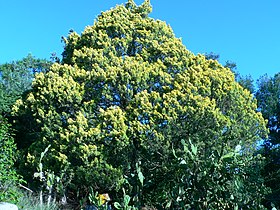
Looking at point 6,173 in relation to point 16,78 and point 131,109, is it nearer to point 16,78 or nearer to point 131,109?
point 131,109

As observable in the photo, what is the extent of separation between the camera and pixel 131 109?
9.64m

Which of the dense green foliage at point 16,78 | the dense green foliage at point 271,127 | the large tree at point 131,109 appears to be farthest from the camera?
the dense green foliage at point 16,78

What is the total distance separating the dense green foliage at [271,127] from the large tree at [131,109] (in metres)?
2.34

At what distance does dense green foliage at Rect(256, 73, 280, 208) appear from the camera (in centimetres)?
1207

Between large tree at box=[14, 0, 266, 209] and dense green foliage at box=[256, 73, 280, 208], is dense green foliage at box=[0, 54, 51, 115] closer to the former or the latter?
large tree at box=[14, 0, 266, 209]

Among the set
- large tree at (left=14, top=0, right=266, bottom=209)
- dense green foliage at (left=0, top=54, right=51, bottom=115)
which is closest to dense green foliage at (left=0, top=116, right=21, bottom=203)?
large tree at (left=14, top=0, right=266, bottom=209)

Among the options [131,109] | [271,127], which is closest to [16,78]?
[131,109]

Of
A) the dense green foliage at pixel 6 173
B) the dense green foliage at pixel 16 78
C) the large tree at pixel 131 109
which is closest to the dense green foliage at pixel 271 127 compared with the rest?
the large tree at pixel 131 109

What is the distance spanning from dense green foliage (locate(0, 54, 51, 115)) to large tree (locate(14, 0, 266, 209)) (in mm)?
1808

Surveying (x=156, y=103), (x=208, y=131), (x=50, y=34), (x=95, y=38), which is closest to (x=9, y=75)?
(x=50, y=34)

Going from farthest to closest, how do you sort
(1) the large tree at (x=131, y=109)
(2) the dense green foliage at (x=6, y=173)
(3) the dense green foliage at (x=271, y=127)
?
(3) the dense green foliage at (x=271, y=127), (1) the large tree at (x=131, y=109), (2) the dense green foliage at (x=6, y=173)

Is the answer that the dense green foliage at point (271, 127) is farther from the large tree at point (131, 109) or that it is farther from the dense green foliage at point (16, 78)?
the dense green foliage at point (16, 78)

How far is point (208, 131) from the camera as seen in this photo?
30.8ft

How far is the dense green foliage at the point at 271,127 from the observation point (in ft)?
39.6
